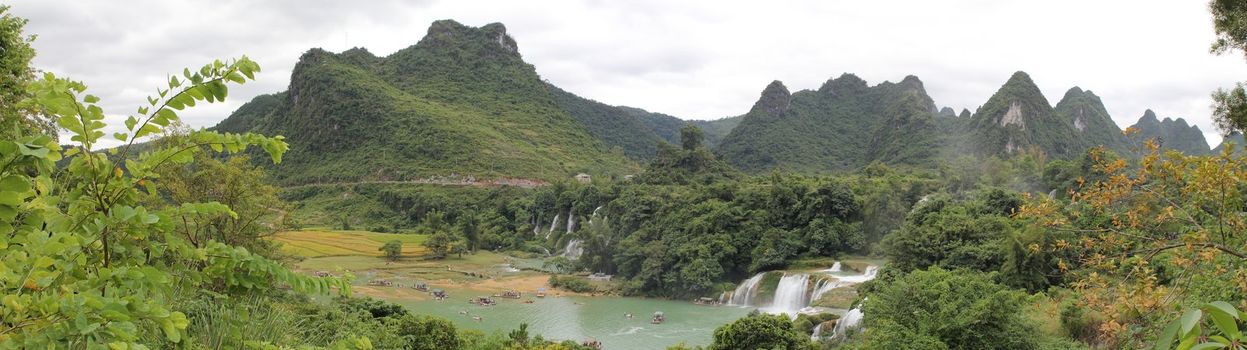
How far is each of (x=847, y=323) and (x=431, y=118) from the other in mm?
65992

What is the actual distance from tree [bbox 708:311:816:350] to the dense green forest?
7cm

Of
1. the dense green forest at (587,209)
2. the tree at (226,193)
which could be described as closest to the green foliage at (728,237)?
the dense green forest at (587,209)

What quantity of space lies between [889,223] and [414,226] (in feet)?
129

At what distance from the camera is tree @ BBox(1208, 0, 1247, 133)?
5898mm

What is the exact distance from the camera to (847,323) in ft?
59.8

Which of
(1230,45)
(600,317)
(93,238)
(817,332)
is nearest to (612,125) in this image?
(600,317)

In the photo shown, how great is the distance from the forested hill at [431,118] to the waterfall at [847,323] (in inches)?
2009

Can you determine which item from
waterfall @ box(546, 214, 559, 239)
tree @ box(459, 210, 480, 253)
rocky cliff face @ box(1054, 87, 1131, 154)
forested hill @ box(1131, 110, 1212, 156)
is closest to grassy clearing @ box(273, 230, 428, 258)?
tree @ box(459, 210, 480, 253)

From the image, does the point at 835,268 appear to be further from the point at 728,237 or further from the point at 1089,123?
the point at 1089,123

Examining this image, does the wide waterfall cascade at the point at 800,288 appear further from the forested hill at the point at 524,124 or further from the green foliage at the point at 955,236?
the forested hill at the point at 524,124

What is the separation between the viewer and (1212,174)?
403 cm

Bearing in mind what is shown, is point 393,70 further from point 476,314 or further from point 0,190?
point 0,190

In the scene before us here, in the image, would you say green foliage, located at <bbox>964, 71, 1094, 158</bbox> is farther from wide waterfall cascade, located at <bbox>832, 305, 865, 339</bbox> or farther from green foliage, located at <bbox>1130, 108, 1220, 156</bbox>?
wide waterfall cascade, located at <bbox>832, 305, 865, 339</bbox>

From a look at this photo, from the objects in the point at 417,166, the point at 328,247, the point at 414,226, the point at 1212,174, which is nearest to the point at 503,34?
the point at 417,166
